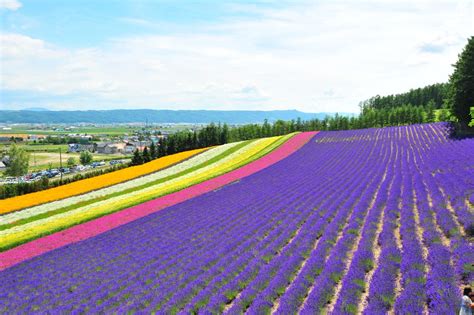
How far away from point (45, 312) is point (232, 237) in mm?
9191

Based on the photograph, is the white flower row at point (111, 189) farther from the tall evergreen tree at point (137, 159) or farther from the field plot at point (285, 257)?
the tall evergreen tree at point (137, 159)

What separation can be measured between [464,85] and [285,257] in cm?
4785

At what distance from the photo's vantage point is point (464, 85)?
50.8m

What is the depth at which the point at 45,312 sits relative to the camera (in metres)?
13.3

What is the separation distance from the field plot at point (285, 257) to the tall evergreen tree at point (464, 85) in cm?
2476

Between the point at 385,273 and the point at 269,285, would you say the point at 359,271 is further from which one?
the point at 269,285

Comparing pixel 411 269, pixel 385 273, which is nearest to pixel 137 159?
pixel 385 273

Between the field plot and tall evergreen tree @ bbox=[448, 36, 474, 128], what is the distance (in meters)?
24.8

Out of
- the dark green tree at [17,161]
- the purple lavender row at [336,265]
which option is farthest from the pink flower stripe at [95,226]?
the dark green tree at [17,161]

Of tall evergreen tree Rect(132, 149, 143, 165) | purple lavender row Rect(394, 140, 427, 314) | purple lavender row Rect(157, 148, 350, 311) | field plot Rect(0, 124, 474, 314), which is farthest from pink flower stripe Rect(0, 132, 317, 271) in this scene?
tall evergreen tree Rect(132, 149, 143, 165)

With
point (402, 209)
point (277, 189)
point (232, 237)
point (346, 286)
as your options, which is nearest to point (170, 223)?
point (232, 237)

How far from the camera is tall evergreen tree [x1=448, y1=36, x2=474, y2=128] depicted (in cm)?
5069

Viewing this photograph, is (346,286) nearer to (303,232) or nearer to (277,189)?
(303,232)

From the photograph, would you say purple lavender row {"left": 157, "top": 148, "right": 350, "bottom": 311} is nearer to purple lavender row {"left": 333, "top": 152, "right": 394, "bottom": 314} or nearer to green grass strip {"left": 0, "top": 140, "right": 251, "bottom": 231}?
purple lavender row {"left": 333, "top": 152, "right": 394, "bottom": 314}
